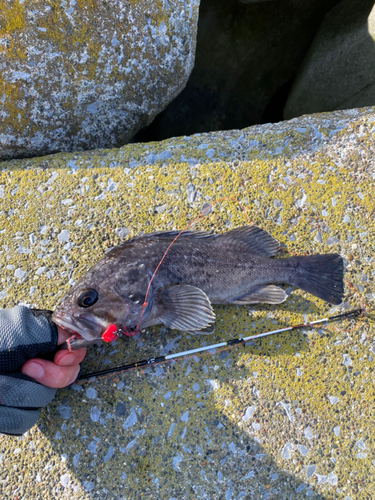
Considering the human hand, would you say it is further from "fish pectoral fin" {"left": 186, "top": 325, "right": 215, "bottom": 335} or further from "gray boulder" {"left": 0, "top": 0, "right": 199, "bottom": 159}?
"gray boulder" {"left": 0, "top": 0, "right": 199, "bottom": 159}

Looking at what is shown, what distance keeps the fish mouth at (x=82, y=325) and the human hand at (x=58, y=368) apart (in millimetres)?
192

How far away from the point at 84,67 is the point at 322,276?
2.84m

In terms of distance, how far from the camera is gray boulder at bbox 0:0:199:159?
10.3 ft

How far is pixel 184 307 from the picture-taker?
2893 millimetres

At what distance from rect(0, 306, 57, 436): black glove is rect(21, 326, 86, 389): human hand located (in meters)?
0.04

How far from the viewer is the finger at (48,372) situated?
9.00 ft

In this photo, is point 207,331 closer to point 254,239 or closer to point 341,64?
point 254,239

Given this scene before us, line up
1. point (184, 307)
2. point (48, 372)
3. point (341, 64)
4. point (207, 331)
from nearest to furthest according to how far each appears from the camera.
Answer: point (48, 372)
point (184, 307)
point (207, 331)
point (341, 64)

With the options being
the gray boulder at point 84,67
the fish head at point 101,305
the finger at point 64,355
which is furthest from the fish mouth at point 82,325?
the gray boulder at point 84,67

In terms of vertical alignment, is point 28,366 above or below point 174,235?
below

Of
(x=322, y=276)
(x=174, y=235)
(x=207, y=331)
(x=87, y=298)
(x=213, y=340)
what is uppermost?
(x=174, y=235)

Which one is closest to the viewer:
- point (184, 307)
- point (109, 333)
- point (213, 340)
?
point (109, 333)

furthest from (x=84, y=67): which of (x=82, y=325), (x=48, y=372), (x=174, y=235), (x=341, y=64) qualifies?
(x=341, y=64)

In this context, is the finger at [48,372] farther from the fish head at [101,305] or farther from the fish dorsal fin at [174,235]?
the fish dorsal fin at [174,235]
